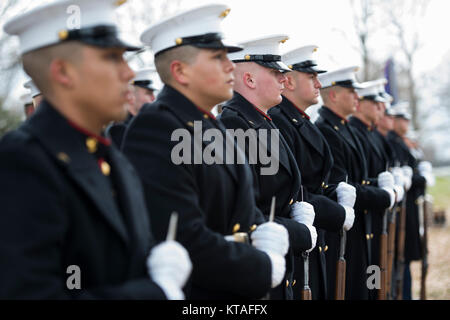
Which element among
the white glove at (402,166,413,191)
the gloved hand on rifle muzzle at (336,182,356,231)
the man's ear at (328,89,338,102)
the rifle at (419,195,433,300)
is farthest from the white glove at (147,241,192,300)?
the white glove at (402,166,413,191)

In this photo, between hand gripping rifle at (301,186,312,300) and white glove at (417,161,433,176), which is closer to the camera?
hand gripping rifle at (301,186,312,300)

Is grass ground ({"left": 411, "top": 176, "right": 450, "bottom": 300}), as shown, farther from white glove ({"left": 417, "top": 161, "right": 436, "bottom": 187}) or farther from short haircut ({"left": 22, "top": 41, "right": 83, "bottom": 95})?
short haircut ({"left": 22, "top": 41, "right": 83, "bottom": 95})

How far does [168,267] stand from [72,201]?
1.54 ft

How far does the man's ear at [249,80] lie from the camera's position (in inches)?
173

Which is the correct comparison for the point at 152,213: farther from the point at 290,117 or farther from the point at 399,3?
the point at 399,3

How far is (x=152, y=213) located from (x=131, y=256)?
1.88ft

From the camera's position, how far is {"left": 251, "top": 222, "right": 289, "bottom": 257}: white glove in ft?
10.2

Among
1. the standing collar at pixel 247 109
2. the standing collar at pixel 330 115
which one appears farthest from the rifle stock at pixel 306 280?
the standing collar at pixel 330 115

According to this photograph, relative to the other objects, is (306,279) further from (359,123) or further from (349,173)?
(359,123)

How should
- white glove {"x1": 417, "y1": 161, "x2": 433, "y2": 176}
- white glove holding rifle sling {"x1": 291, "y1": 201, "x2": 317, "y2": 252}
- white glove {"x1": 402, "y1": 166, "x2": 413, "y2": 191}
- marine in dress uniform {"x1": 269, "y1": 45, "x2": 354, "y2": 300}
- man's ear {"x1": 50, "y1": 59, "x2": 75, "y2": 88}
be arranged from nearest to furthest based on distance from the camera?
man's ear {"x1": 50, "y1": 59, "x2": 75, "y2": 88} < white glove holding rifle sling {"x1": 291, "y1": 201, "x2": 317, "y2": 252} < marine in dress uniform {"x1": 269, "y1": 45, "x2": 354, "y2": 300} < white glove {"x1": 402, "y1": 166, "x2": 413, "y2": 191} < white glove {"x1": 417, "y1": 161, "x2": 433, "y2": 176}

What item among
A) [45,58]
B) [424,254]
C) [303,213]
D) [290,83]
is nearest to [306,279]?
[303,213]

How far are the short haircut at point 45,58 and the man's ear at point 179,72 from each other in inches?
38.2

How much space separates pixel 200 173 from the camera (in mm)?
2959

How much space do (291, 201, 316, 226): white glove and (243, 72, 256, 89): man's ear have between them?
0.91 m
